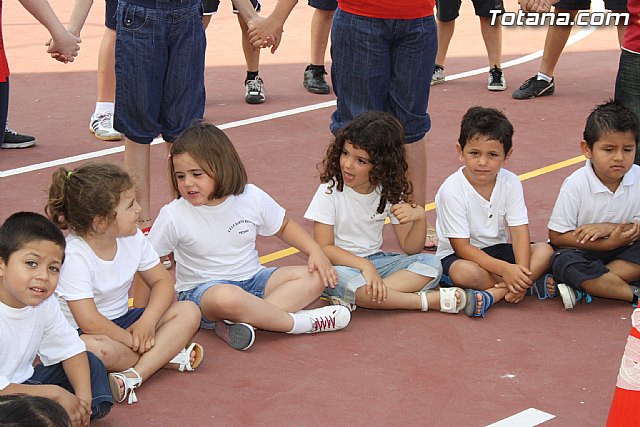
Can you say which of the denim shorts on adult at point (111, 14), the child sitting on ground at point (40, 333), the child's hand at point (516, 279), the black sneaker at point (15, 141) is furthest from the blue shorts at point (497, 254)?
the black sneaker at point (15, 141)

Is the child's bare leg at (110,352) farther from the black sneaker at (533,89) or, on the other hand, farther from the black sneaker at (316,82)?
the black sneaker at (533,89)

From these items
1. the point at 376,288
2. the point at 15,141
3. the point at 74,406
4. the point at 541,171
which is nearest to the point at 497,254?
the point at 376,288

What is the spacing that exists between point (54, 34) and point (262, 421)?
2.41 m

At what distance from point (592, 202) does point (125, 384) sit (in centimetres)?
239

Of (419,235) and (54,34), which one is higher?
(54,34)

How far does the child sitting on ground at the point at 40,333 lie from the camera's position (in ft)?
11.9

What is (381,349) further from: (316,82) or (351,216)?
(316,82)

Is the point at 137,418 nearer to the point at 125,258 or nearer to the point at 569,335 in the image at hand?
the point at 125,258

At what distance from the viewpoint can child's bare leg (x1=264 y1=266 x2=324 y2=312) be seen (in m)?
4.77

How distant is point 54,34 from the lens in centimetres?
538

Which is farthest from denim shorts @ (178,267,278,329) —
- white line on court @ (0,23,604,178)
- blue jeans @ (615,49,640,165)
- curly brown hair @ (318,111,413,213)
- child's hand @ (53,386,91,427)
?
white line on court @ (0,23,604,178)

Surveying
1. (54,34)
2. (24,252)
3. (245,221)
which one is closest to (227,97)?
(54,34)

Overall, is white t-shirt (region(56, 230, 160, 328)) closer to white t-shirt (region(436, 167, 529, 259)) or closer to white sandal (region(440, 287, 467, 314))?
white sandal (region(440, 287, 467, 314))

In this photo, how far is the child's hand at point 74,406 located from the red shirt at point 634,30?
3083 millimetres
